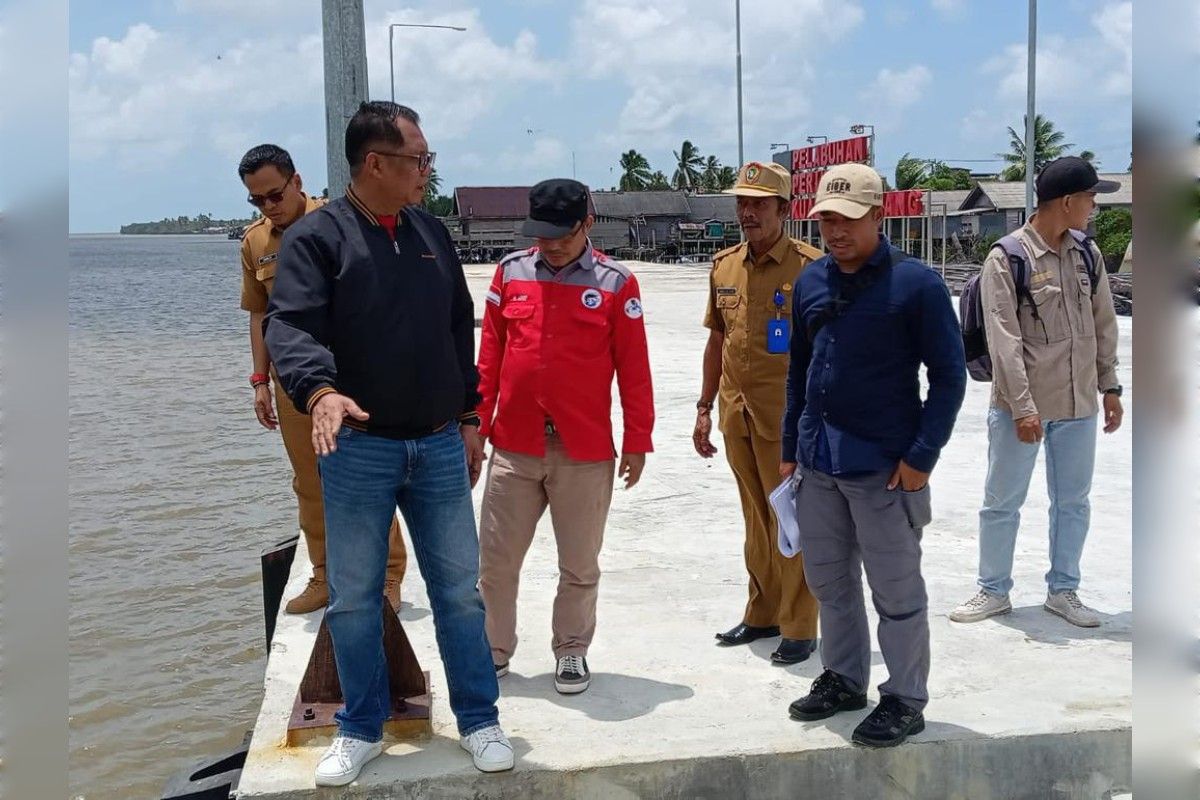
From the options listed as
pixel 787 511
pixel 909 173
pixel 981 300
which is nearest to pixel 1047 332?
pixel 981 300

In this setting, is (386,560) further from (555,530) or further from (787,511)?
(787,511)

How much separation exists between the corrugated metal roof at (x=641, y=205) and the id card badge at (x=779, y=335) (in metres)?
76.8

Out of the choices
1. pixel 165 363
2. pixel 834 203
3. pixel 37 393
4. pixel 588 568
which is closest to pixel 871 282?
pixel 834 203

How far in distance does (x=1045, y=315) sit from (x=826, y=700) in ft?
6.75

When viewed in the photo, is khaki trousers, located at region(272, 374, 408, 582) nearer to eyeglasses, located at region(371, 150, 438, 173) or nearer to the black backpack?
eyeglasses, located at region(371, 150, 438, 173)


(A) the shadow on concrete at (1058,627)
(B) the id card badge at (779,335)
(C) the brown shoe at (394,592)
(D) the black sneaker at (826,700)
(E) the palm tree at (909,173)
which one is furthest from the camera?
(E) the palm tree at (909,173)

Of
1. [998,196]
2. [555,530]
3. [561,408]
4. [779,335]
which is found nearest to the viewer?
[561,408]

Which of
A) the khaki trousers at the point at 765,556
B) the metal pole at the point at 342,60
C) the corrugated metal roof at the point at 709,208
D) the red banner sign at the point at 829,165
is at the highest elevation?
the corrugated metal roof at the point at 709,208

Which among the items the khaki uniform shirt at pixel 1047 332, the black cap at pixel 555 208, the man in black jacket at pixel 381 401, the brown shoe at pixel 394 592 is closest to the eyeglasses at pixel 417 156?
the man in black jacket at pixel 381 401

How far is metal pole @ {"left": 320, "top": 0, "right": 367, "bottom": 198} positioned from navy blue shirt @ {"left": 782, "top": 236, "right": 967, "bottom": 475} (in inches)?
87.7

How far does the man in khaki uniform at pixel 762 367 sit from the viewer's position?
4.62 metres

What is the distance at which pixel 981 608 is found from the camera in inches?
200

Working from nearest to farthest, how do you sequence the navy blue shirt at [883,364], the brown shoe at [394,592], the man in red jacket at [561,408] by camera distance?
the navy blue shirt at [883,364] < the man in red jacket at [561,408] < the brown shoe at [394,592]

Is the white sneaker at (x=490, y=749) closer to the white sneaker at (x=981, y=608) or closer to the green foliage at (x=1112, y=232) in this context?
the white sneaker at (x=981, y=608)
